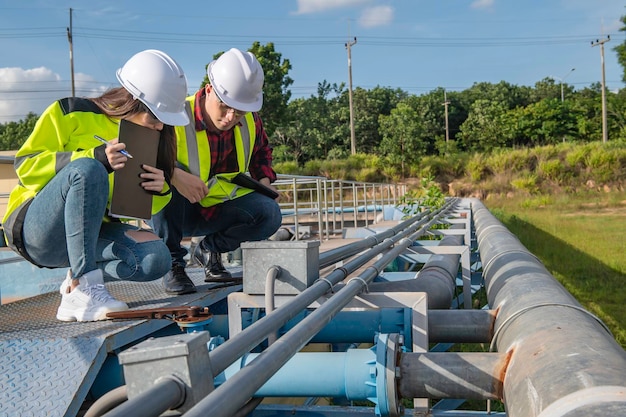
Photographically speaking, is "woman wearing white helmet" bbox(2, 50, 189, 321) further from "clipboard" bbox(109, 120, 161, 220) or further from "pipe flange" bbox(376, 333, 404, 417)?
"pipe flange" bbox(376, 333, 404, 417)

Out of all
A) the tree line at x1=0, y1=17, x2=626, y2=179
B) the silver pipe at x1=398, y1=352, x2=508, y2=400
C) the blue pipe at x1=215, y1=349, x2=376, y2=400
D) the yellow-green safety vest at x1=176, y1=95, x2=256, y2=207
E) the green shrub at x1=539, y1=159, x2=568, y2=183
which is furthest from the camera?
the tree line at x1=0, y1=17, x2=626, y2=179

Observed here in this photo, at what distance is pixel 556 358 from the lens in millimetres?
1150

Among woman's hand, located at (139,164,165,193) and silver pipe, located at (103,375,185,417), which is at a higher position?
woman's hand, located at (139,164,165,193)

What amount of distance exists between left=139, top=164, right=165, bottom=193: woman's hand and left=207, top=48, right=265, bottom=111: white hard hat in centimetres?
52

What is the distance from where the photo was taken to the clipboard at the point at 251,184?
115 inches

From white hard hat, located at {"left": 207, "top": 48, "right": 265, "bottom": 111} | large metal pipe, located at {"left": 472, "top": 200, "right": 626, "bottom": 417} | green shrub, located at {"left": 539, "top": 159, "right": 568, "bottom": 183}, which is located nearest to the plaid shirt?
white hard hat, located at {"left": 207, "top": 48, "right": 265, "bottom": 111}

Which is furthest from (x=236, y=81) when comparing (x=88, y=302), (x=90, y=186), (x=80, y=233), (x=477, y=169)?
(x=477, y=169)

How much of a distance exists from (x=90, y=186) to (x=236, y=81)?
0.84 m

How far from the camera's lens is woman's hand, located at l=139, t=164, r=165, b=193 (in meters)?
2.27

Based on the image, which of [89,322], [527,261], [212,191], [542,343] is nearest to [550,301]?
[542,343]

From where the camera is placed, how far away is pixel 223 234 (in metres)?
3.02

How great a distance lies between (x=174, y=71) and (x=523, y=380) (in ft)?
5.58

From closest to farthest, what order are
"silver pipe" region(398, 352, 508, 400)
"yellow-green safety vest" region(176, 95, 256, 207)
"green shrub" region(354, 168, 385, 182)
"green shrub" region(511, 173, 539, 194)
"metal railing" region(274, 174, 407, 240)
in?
"silver pipe" region(398, 352, 508, 400) < "yellow-green safety vest" region(176, 95, 256, 207) < "metal railing" region(274, 174, 407, 240) < "green shrub" region(511, 173, 539, 194) < "green shrub" region(354, 168, 385, 182)

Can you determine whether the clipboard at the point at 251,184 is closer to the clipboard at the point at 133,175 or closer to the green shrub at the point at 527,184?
the clipboard at the point at 133,175
